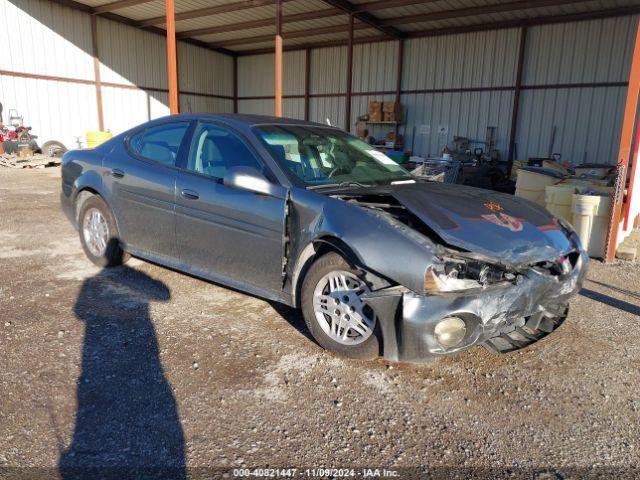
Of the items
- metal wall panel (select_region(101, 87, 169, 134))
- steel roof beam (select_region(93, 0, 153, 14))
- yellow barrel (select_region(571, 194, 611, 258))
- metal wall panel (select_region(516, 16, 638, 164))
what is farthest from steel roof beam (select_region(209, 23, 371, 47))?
yellow barrel (select_region(571, 194, 611, 258))

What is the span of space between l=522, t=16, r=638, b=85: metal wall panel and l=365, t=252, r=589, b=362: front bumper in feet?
43.3

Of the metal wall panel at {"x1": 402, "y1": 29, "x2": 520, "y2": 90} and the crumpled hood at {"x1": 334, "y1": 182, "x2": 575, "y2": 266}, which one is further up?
the metal wall panel at {"x1": 402, "y1": 29, "x2": 520, "y2": 90}

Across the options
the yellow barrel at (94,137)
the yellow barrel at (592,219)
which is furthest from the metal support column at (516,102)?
the yellow barrel at (94,137)

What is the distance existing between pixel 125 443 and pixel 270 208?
1621mm

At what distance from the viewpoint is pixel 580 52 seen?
537 inches

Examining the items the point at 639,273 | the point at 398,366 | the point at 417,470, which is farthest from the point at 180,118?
the point at 639,273

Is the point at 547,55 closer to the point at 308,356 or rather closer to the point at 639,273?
the point at 639,273

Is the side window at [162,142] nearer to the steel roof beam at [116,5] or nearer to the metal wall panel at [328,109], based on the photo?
the steel roof beam at [116,5]

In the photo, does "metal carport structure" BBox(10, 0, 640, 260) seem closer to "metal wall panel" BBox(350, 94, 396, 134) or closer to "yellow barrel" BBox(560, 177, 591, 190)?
"metal wall panel" BBox(350, 94, 396, 134)

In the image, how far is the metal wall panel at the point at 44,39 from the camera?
15.2 m

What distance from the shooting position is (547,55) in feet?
46.5

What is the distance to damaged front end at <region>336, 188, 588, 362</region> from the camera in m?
2.54

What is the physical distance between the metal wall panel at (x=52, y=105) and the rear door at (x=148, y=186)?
1438 cm

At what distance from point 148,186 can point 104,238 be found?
98 cm
